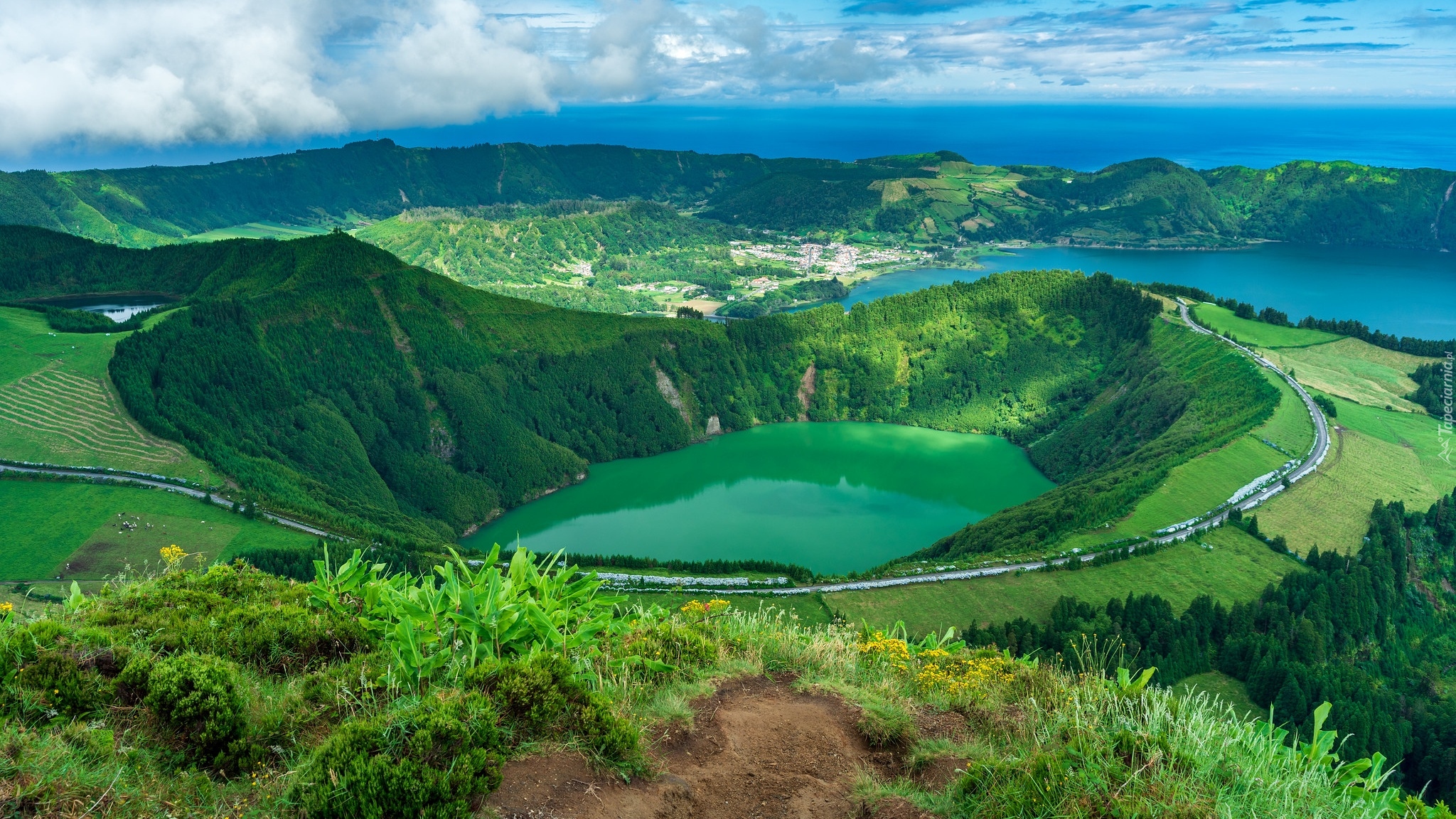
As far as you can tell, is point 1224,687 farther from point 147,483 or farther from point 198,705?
point 147,483

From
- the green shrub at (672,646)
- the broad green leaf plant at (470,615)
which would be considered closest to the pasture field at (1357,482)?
the green shrub at (672,646)

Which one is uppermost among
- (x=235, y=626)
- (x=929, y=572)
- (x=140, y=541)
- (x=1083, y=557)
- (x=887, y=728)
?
Answer: (x=235, y=626)

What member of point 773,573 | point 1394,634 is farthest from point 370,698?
point 1394,634

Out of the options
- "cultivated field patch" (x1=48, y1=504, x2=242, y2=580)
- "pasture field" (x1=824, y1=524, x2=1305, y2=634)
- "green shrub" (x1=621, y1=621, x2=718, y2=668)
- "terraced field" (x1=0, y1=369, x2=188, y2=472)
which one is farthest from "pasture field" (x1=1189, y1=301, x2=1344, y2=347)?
"terraced field" (x1=0, y1=369, x2=188, y2=472)

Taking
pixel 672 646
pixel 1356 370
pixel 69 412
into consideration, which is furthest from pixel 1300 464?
pixel 69 412

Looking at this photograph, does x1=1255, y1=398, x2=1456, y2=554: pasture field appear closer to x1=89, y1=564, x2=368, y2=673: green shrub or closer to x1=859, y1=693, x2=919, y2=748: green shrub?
x1=859, y1=693, x2=919, y2=748: green shrub

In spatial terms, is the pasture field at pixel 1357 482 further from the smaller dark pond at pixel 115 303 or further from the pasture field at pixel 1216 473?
the smaller dark pond at pixel 115 303

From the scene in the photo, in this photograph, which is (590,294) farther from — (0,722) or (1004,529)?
(0,722)
